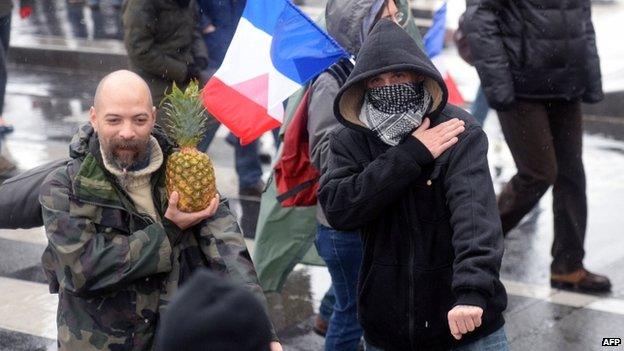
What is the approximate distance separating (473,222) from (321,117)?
127 centimetres

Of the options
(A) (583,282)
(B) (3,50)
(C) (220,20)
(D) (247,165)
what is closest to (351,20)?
(A) (583,282)

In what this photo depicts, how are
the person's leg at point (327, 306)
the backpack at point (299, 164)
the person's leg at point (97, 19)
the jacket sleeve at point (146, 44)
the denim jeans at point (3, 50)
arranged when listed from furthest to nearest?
the person's leg at point (97, 19) → the denim jeans at point (3, 50) → the jacket sleeve at point (146, 44) → the person's leg at point (327, 306) → the backpack at point (299, 164)

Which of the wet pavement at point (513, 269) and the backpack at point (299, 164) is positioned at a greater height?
the backpack at point (299, 164)

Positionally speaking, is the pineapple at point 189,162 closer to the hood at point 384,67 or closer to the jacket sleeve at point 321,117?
the hood at point 384,67

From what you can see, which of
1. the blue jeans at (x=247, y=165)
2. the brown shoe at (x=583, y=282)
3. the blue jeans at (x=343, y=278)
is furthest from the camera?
the blue jeans at (x=247, y=165)

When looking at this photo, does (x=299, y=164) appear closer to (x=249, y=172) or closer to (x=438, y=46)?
(x=438, y=46)

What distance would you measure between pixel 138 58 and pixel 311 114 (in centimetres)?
269

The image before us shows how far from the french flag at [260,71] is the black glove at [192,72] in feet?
6.28

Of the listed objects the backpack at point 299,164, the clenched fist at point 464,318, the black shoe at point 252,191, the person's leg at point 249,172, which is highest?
the clenched fist at point 464,318

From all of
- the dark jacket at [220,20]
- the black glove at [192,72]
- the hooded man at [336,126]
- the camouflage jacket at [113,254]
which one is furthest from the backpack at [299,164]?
the dark jacket at [220,20]

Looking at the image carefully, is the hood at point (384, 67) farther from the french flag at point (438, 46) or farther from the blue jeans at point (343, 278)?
the french flag at point (438, 46)

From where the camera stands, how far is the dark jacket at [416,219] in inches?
154

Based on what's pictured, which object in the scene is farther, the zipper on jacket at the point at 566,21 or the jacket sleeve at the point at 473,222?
the zipper on jacket at the point at 566,21

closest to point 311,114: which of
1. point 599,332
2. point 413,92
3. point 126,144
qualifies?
point 413,92
